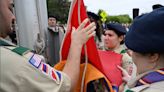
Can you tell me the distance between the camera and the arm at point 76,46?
1.94 m

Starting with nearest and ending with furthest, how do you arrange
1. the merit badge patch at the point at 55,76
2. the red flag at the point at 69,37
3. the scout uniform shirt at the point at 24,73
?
1. the scout uniform shirt at the point at 24,73
2. the merit badge patch at the point at 55,76
3. the red flag at the point at 69,37

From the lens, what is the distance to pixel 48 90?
5.13 ft

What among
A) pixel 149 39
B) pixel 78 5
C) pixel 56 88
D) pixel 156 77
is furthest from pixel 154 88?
pixel 78 5

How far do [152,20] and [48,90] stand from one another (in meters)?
0.55

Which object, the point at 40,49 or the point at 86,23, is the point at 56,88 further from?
the point at 40,49

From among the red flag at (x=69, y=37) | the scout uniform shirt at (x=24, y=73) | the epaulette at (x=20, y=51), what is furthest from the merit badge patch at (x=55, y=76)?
the red flag at (x=69, y=37)

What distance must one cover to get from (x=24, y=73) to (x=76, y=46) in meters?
0.56

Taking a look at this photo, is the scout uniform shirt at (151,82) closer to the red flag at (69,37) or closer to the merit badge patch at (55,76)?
the merit badge patch at (55,76)

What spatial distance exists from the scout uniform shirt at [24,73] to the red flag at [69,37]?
575 mm

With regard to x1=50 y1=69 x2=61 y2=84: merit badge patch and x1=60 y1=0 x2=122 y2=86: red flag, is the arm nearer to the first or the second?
x1=60 y1=0 x2=122 y2=86: red flag

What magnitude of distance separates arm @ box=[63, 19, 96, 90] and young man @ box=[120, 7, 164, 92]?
0.30 m

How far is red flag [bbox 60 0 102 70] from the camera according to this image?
7.24 feet

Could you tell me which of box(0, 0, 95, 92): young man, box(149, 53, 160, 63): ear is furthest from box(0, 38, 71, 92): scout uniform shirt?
box(149, 53, 160, 63): ear

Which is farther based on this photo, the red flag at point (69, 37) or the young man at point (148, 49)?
the red flag at point (69, 37)
